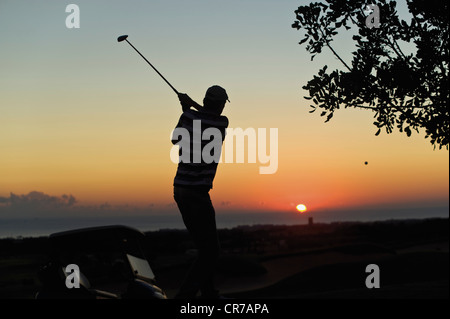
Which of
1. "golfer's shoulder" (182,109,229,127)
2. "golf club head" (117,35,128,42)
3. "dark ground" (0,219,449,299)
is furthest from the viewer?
"dark ground" (0,219,449,299)

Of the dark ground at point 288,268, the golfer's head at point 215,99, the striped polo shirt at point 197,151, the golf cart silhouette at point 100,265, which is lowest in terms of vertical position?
the dark ground at point 288,268

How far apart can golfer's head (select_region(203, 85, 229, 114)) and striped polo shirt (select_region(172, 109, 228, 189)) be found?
0.17 meters

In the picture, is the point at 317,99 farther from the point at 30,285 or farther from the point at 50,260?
the point at 30,285

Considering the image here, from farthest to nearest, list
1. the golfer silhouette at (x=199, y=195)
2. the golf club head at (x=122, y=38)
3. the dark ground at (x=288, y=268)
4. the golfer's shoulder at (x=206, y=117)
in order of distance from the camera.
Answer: the dark ground at (x=288, y=268) → the golf club head at (x=122, y=38) → the golfer's shoulder at (x=206, y=117) → the golfer silhouette at (x=199, y=195)

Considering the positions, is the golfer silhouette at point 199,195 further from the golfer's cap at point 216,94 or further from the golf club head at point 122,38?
the golf club head at point 122,38

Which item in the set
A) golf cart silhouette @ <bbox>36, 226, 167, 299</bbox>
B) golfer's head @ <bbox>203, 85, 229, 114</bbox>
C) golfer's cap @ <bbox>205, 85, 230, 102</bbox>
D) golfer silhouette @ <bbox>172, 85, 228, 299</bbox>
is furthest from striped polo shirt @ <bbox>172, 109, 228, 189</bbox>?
golf cart silhouette @ <bbox>36, 226, 167, 299</bbox>

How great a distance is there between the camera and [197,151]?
8.83m

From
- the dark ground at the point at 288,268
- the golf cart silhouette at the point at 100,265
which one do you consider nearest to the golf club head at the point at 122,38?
the golf cart silhouette at the point at 100,265

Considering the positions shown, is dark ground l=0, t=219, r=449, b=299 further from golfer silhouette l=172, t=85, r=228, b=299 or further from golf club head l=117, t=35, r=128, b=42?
golfer silhouette l=172, t=85, r=228, b=299

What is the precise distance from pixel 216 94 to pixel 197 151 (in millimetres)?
931

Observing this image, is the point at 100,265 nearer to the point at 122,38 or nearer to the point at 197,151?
the point at 197,151

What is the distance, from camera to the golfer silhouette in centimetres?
873

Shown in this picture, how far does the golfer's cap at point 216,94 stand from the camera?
920 centimetres
